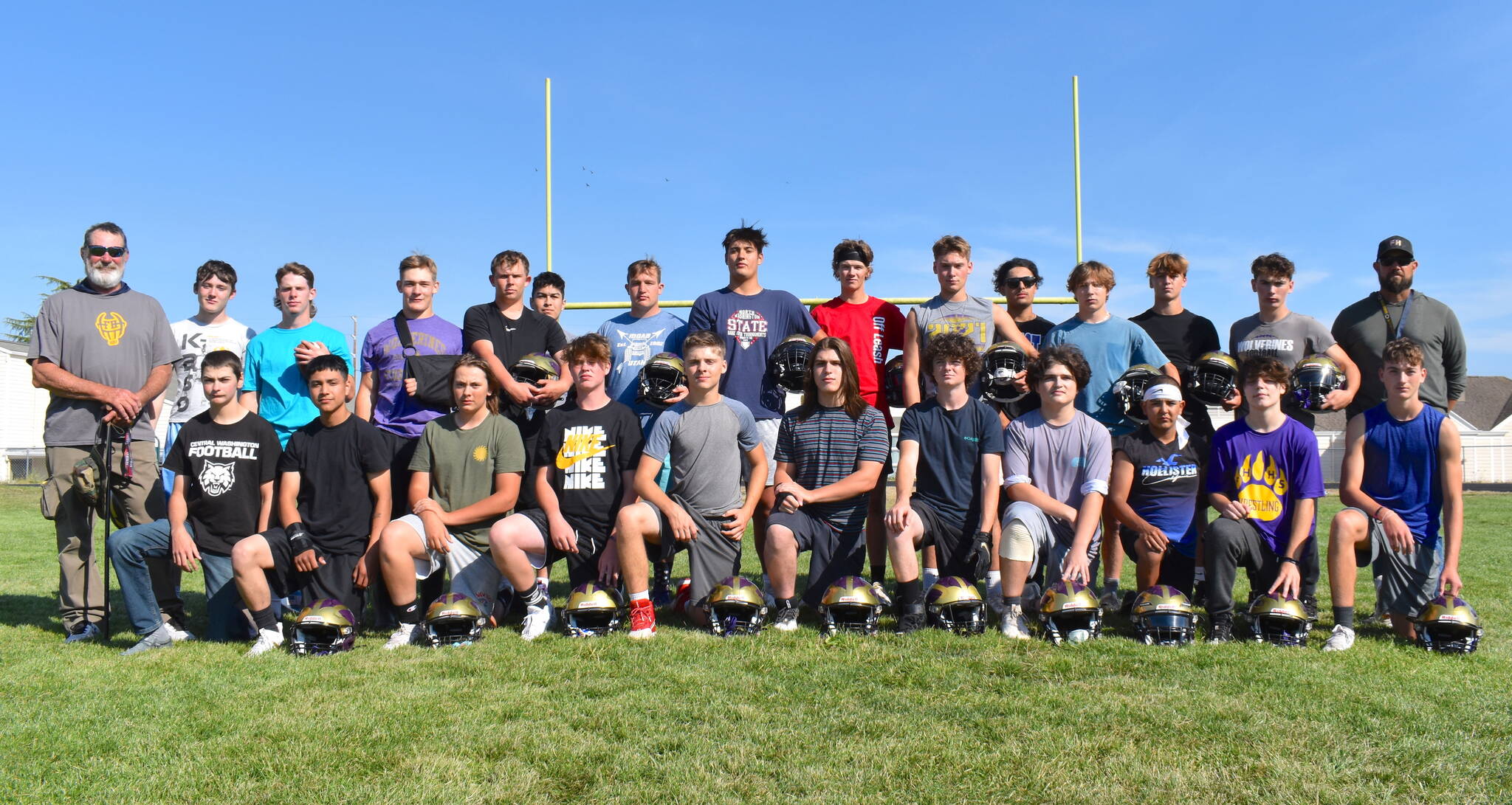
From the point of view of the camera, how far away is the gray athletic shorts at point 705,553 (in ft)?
17.7

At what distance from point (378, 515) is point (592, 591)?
1349 mm

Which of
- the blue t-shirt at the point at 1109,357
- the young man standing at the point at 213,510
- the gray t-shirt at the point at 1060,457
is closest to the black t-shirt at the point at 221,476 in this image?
the young man standing at the point at 213,510

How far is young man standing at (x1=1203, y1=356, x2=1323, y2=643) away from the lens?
4.95 metres

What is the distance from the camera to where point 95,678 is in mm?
4512

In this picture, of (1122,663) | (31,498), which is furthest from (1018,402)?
(31,498)

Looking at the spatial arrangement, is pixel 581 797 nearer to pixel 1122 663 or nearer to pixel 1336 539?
pixel 1122 663

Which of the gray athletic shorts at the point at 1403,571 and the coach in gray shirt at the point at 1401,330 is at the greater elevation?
the coach in gray shirt at the point at 1401,330

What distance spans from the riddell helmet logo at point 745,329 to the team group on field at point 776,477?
0.03 meters

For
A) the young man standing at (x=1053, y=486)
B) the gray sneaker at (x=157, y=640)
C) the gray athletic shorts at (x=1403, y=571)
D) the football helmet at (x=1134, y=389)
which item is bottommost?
the gray sneaker at (x=157, y=640)

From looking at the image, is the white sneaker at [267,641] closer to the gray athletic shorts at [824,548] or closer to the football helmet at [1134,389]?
the gray athletic shorts at [824,548]

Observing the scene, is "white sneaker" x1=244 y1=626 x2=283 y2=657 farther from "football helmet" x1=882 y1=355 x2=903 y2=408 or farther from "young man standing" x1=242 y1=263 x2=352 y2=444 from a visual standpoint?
"football helmet" x1=882 y1=355 x2=903 y2=408

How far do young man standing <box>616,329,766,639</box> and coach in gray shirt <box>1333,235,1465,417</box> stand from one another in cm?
405

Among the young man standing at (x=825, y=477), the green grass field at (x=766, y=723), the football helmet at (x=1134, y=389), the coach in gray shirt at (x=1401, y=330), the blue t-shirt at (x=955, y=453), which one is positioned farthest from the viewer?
the coach in gray shirt at (x=1401, y=330)

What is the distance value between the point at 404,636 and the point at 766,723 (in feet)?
8.17
